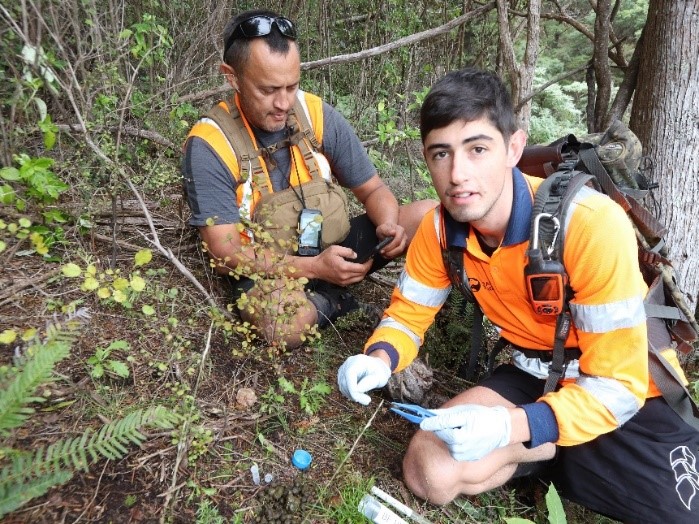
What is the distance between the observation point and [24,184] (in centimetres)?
311

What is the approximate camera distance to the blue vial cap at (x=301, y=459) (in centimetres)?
244

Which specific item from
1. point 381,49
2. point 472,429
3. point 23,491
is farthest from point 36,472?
point 381,49

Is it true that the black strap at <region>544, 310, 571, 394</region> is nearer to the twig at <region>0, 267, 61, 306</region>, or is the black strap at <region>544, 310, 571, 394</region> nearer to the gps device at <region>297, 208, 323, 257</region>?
the gps device at <region>297, 208, 323, 257</region>

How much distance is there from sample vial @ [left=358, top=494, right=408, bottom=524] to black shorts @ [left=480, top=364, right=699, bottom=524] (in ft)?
3.13

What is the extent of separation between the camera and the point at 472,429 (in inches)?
86.0

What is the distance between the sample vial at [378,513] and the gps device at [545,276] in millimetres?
1213

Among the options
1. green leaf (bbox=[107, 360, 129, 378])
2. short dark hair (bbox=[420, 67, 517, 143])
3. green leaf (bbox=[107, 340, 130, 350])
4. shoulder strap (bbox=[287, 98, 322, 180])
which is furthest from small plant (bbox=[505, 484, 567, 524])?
shoulder strap (bbox=[287, 98, 322, 180])

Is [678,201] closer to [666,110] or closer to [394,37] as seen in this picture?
[666,110]

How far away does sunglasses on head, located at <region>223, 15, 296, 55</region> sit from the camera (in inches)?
127

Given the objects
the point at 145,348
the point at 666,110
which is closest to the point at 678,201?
the point at 666,110

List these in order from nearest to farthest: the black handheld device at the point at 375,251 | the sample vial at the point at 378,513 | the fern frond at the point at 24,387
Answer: the fern frond at the point at 24,387, the sample vial at the point at 378,513, the black handheld device at the point at 375,251

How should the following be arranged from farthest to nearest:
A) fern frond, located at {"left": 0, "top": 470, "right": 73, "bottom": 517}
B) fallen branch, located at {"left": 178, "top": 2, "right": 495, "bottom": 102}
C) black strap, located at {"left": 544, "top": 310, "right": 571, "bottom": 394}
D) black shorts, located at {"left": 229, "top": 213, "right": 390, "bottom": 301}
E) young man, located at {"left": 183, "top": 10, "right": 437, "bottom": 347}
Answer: fallen branch, located at {"left": 178, "top": 2, "right": 495, "bottom": 102} < black shorts, located at {"left": 229, "top": 213, "right": 390, "bottom": 301} < young man, located at {"left": 183, "top": 10, "right": 437, "bottom": 347} < black strap, located at {"left": 544, "top": 310, "right": 571, "bottom": 394} < fern frond, located at {"left": 0, "top": 470, "right": 73, "bottom": 517}

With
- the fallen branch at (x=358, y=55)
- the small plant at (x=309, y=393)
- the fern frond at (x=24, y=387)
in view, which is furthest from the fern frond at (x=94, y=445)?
the fallen branch at (x=358, y=55)

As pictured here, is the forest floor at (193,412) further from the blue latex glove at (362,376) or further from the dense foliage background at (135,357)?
the blue latex glove at (362,376)
